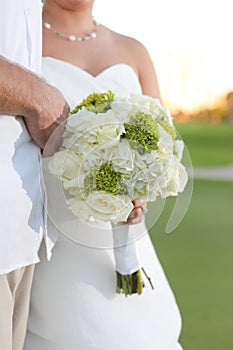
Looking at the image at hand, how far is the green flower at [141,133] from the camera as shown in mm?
1833

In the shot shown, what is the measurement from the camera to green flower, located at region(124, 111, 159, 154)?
183 cm

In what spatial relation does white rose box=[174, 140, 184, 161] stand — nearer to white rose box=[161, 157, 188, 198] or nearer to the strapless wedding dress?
white rose box=[161, 157, 188, 198]

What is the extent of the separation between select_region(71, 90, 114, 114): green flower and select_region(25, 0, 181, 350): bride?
0.92 ft

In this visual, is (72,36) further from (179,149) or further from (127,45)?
(179,149)

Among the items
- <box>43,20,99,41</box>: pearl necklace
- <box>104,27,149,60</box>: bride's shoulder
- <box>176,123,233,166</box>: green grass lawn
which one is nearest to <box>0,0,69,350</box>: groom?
<box>43,20,99,41</box>: pearl necklace

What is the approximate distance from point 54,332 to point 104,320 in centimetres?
16

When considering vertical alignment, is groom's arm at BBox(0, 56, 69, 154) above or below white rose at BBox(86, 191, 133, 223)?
above

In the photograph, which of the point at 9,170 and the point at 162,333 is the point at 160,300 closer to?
the point at 162,333

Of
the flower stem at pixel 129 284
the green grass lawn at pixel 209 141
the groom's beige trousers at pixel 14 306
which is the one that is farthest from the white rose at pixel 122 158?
the green grass lawn at pixel 209 141

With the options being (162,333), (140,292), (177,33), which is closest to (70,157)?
(140,292)

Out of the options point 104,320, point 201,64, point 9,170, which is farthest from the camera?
point 201,64

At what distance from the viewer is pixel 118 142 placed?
1833mm

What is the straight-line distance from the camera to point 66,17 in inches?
90.7

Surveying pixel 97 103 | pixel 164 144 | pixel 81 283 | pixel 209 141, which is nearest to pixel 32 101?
pixel 97 103
